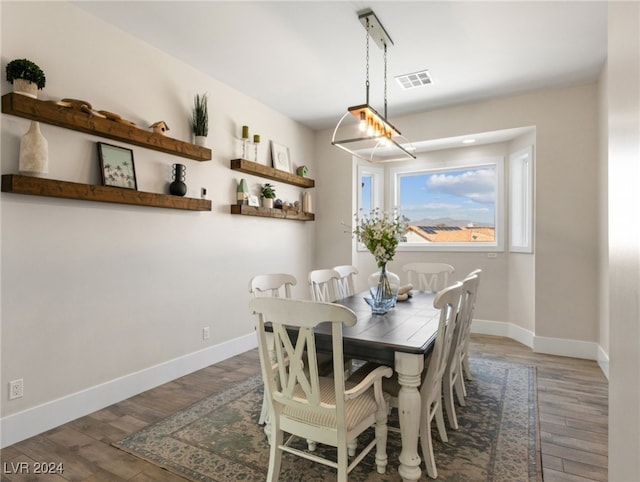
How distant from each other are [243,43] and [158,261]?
6.70ft

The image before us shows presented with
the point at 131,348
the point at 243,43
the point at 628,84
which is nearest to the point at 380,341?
the point at 628,84

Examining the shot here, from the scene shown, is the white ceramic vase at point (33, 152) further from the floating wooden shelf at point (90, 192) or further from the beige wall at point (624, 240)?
the beige wall at point (624, 240)

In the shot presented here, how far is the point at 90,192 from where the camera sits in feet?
8.28

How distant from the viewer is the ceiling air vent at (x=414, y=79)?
142 inches

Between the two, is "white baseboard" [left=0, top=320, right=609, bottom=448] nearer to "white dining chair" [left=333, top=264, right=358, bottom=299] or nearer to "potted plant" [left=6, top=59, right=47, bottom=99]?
"white dining chair" [left=333, top=264, right=358, bottom=299]

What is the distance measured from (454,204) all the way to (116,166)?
4.24 meters

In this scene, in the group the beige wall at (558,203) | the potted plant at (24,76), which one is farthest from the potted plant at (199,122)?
the beige wall at (558,203)

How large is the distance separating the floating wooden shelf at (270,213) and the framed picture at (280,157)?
0.59 meters

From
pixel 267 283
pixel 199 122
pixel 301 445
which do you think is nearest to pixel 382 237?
pixel 267 283

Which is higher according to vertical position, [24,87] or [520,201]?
[24,87]

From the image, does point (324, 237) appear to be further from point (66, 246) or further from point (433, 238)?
point (66, 246)

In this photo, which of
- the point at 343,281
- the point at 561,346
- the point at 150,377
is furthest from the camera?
the point at 561,346

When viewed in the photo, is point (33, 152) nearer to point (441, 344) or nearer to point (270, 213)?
point (270, 213)

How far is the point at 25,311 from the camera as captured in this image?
2283mm
